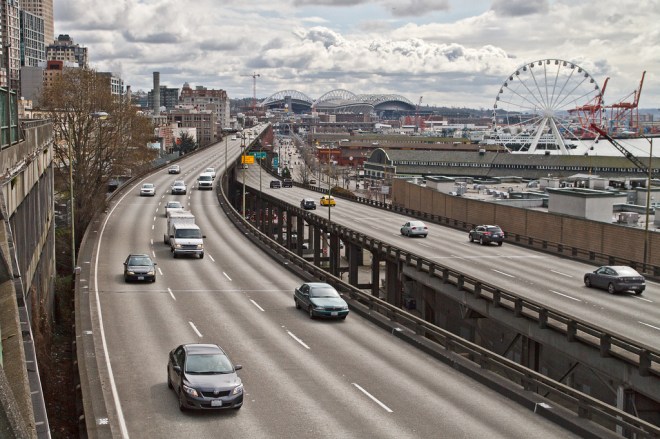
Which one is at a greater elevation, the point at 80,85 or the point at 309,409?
the point at 80,85

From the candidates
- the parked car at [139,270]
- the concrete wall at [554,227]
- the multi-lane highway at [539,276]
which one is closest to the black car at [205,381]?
the multi-lane highway at [539,276]

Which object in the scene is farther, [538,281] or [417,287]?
[417,287]

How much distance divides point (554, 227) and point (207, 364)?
1759 inches

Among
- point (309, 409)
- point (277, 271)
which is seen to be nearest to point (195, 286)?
point (277, 271)

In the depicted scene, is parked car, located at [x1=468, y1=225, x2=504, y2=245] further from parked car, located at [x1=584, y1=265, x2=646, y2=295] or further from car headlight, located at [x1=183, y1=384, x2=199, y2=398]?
car headlight, located at [x1=183, y1=384, x2=199, y2=398]

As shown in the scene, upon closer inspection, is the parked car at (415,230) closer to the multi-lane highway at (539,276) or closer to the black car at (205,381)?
the multi-lane highway at (539,276)

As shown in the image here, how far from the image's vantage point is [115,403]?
1978 centimetres

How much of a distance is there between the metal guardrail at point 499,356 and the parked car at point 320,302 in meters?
1.39

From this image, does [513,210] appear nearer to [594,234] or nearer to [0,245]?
[594,234]

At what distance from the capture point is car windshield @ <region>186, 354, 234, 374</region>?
1967cm

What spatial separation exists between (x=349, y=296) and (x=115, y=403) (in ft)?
55.5

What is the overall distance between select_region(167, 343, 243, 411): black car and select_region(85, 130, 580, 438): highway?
31cm

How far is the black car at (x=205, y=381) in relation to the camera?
19.0m

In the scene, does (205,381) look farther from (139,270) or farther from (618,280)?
(618,280)
